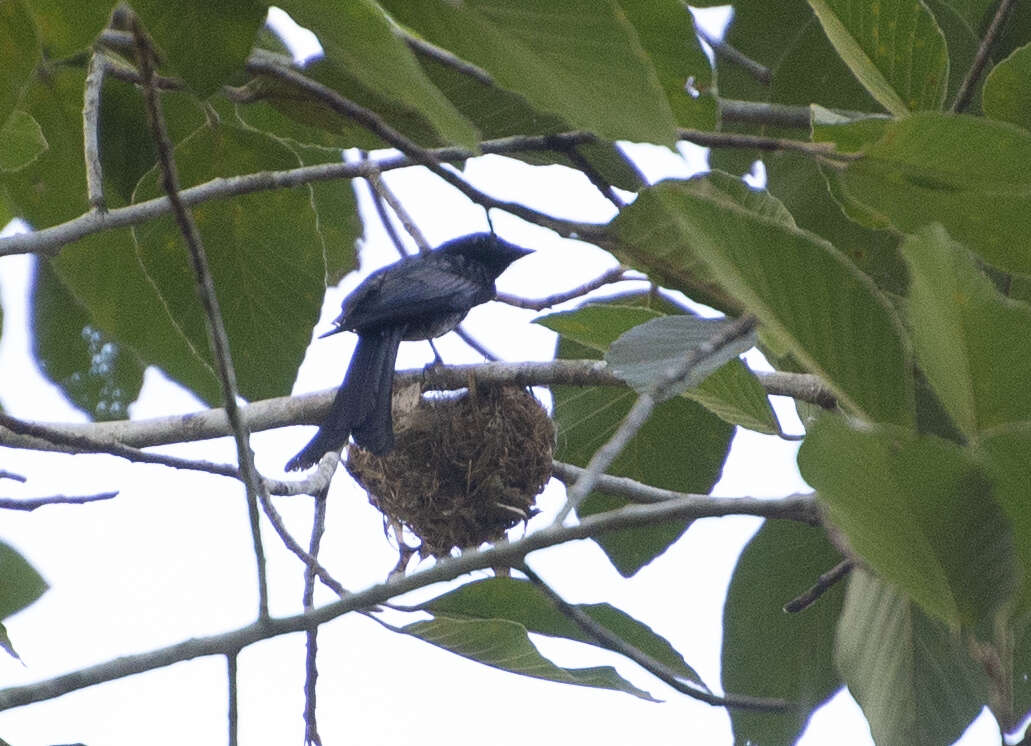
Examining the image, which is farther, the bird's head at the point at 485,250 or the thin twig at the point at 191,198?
the bird's head at the point at 485,250

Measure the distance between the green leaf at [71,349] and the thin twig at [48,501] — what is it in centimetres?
100

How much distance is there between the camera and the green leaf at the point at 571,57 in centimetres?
126

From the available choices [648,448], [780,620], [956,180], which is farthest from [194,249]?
[648,448]

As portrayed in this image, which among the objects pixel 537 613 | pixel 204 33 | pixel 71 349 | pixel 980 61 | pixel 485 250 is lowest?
pixel 537 613

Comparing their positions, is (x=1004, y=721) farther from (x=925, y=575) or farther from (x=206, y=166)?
(x=206, y=166)

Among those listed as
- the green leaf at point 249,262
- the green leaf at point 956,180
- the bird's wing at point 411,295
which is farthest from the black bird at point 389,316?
the green leaf at point 956,180

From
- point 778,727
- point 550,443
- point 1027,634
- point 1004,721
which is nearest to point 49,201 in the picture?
point 550,443

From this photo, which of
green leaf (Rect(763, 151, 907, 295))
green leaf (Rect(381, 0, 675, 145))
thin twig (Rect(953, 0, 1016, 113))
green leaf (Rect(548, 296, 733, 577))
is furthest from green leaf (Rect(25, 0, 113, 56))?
green leaf (Rect(548, 296, 733, 577))

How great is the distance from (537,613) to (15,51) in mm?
1126

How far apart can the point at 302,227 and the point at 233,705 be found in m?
1.45

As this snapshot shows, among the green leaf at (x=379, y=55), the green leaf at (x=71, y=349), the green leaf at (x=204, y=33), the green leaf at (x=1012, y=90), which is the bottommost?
the green leaf at (x=1012, y=90)

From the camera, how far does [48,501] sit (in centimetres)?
233

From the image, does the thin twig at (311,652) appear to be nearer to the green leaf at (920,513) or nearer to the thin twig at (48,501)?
the thin twig at (48,501)

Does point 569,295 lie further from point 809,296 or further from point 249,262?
point 809,296
